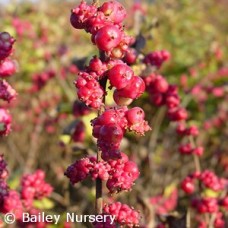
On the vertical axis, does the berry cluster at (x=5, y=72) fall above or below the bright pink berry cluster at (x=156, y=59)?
below

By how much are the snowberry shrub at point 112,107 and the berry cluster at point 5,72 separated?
0.80 feet

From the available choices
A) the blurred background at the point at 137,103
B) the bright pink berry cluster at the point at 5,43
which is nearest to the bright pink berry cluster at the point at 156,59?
the bright pink berry cluster at the point at 5,43

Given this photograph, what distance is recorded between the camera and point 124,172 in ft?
4.50

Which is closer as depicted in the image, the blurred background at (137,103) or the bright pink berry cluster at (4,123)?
the bright pink berry cluster at (4,123)

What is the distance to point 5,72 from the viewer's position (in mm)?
1727

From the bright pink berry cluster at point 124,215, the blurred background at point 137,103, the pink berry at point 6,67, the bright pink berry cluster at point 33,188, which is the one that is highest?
the blurred background at point 137,103

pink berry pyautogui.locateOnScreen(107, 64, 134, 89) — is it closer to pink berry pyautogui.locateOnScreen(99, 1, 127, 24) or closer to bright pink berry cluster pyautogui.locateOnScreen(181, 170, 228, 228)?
pink berry pyautogui.locateOnScreen(99, 1, 127, 24)

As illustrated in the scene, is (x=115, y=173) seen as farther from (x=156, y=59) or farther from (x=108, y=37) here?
(x=156, y=59)

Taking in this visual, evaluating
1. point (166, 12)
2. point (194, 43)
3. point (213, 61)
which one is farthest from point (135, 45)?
point (194, 43)

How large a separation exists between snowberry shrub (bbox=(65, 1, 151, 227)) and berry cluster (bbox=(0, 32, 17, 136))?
0.24 m

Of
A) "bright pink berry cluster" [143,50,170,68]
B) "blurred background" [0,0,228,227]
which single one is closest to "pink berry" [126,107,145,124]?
"bright pink berry cluster" [143,50,170,68]

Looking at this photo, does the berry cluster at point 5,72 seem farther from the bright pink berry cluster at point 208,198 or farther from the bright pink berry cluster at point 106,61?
the bright pink berry cluster at point 208,198

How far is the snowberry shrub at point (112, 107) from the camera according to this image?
1.34m

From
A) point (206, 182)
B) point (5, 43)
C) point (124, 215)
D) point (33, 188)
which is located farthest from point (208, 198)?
point (5, 43)
